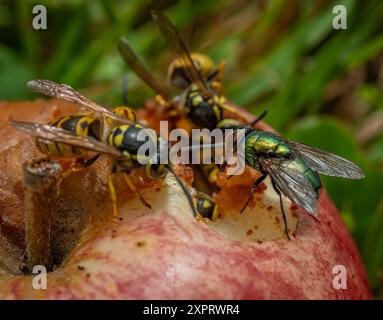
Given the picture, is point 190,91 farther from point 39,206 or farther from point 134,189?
point 39,206

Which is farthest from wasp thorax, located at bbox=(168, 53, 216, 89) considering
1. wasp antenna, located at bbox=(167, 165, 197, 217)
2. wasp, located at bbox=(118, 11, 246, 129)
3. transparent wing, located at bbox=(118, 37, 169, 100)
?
wasp antenna, located at bbox=(167, 165, 197, 217)

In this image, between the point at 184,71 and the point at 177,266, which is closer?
the point at 177,266

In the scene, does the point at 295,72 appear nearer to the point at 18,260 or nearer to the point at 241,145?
the point at 241,145

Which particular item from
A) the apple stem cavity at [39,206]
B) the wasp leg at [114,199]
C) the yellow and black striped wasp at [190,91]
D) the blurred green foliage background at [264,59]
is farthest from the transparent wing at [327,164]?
the blurred green foliage background at [264,59]

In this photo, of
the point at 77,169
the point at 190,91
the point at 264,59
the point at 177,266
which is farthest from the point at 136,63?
the point at 264,59

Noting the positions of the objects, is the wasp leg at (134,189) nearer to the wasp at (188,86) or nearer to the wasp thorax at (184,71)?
the wasp at (188,86)

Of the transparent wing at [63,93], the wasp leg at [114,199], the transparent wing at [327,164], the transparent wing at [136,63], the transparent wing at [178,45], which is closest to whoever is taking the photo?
the wasp leg at [114,199]
